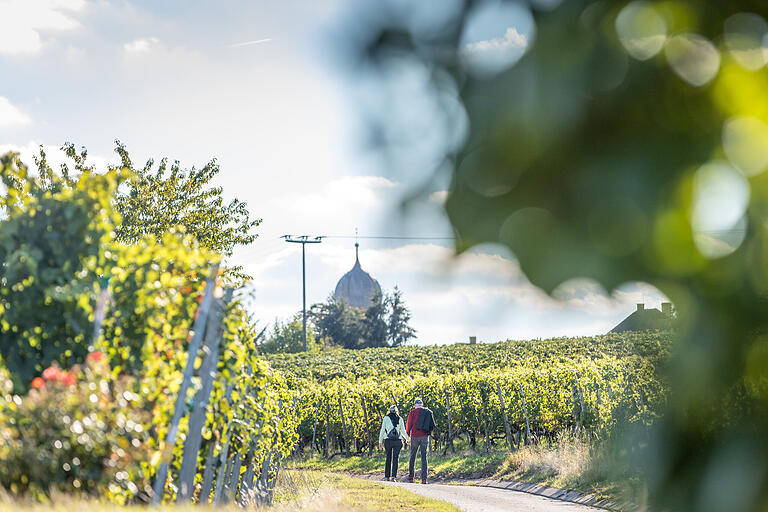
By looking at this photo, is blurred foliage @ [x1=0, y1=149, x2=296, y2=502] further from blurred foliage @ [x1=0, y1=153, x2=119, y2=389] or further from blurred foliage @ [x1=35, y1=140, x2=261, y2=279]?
blurred foliage @ [x1=35, y1=140, x2=261, y2=279]

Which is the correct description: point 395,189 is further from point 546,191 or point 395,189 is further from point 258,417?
point 258,417

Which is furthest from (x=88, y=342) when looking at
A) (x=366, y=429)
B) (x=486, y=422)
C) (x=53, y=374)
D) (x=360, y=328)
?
(x=360, y=328)

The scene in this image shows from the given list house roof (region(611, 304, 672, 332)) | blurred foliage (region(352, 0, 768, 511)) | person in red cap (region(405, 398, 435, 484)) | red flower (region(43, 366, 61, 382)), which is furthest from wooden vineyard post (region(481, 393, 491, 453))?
blurred foliage (region(352, 0, 768, 511))

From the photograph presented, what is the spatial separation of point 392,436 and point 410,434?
2.41 ft

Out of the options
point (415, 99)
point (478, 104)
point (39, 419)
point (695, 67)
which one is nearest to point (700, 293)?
point (695, 67)

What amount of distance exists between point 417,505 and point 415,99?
10576 millimetres

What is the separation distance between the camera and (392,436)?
56.7ft

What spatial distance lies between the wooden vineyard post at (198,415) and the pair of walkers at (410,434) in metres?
11.2

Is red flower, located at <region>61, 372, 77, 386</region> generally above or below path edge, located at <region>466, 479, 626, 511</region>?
above

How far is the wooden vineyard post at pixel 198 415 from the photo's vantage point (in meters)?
5.10

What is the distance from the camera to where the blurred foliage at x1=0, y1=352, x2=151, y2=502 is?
3785 mm

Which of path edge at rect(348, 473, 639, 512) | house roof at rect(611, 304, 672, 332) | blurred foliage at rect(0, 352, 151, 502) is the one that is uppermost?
house roof at rect(611, 304, 672, 332)

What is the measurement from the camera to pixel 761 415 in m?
1.43

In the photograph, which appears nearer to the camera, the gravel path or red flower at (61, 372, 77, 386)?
red flower at (61, 372, 77, 386)
